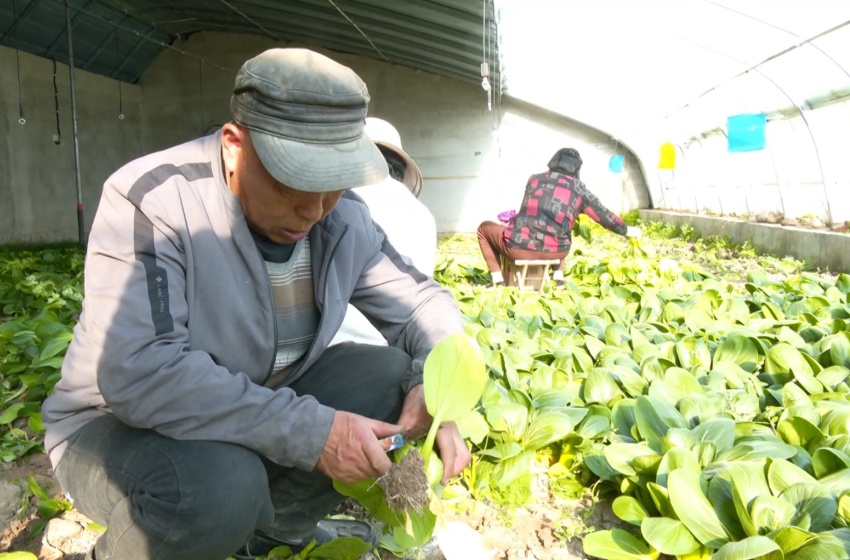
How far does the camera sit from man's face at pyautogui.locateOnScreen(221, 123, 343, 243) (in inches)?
56.1

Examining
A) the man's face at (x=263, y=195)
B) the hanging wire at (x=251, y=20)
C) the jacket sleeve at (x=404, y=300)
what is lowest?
the jacket sleeve at (x=404, y=300)

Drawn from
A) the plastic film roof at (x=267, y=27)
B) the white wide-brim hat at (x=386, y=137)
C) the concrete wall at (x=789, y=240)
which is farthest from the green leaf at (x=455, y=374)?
the plastic film roof at (x=267, y=27)

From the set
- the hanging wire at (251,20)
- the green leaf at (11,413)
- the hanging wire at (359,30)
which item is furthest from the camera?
the hanging wire at (251,20)

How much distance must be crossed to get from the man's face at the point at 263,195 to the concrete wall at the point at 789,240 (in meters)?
6.82

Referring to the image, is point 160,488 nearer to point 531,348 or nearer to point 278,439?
point 278,439

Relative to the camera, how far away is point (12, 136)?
1194 centimetres

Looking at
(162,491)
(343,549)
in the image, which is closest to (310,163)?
(162,491)

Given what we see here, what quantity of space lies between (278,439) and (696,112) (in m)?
12.3

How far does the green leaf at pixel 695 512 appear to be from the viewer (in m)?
1.74

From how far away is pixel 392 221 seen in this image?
8.45 ft

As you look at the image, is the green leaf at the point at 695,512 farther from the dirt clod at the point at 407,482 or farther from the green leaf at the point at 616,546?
the dirt clod at the point at 407,482


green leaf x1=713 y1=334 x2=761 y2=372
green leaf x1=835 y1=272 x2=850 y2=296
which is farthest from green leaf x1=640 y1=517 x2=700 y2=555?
green leaf x1=835 y1=272 x2=850 y2=296

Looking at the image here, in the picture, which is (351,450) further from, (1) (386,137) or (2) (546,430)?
(1) (386,137)

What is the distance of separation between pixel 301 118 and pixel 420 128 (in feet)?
45.7
